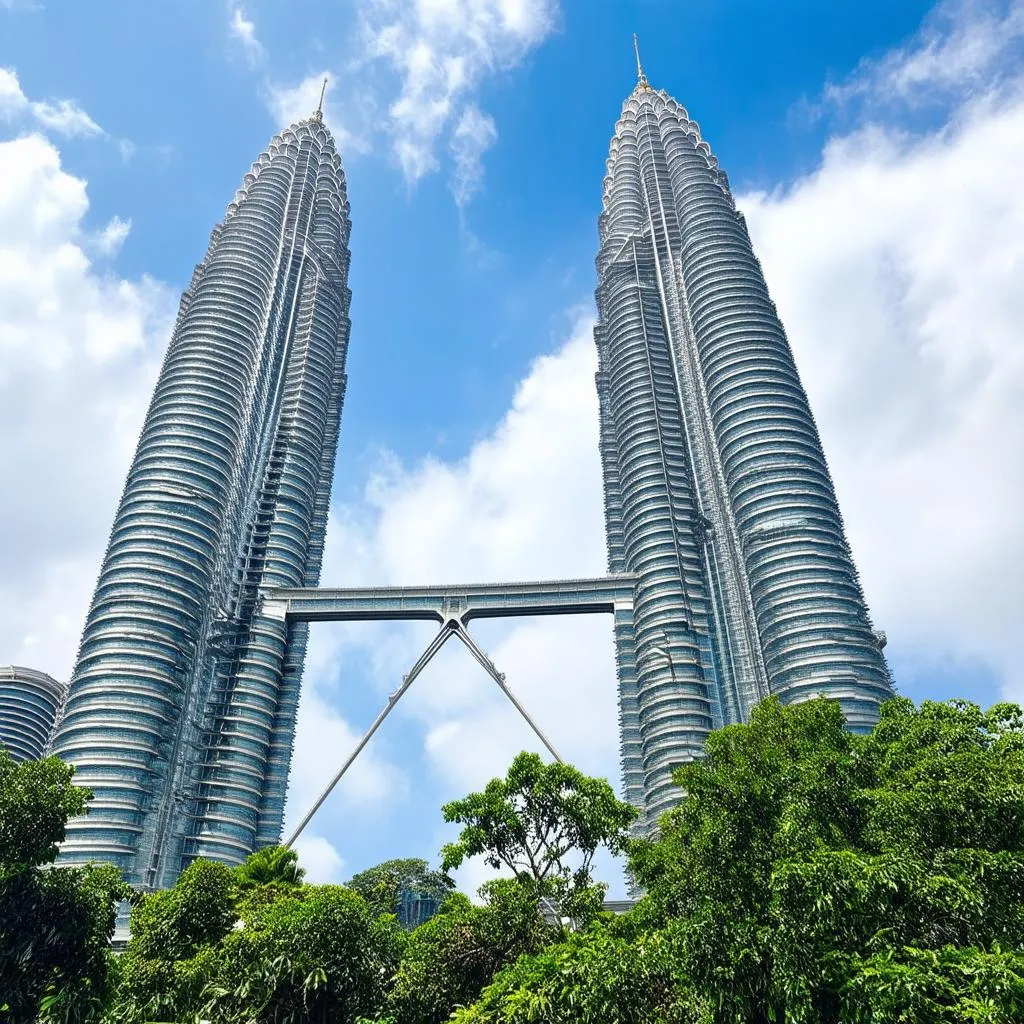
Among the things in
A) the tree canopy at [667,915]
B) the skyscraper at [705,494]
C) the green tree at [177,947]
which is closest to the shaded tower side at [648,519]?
the skyscraper at [705,494]

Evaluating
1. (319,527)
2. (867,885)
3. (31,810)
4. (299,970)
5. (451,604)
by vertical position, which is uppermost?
(319,527)

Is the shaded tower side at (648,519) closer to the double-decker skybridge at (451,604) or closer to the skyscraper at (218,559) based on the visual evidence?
the double-decker skybridge at (451,604)

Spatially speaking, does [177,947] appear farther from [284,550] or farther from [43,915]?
[284,550]

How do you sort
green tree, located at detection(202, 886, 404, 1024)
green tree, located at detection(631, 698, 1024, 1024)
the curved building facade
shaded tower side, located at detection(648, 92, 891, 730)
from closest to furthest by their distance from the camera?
1. green tree, located at detection(631, 698, 1024, 1024)
2. green tree, located at detection(202, 886, 404, 1024)
3. shaded tower side, located at detection(648, 92, 891, 730)
4. the curved building facade

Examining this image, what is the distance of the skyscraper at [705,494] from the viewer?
304ft

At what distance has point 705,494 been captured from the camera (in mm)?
113312

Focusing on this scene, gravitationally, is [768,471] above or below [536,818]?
above

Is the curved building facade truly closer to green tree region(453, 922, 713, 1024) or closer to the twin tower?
the twin tower

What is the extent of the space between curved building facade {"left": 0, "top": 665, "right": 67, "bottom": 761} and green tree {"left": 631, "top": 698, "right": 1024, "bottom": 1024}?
151634 millimetres

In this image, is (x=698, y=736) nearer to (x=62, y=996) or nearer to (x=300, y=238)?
(x=62, y=996)

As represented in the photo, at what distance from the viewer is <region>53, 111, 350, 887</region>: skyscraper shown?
89438mm

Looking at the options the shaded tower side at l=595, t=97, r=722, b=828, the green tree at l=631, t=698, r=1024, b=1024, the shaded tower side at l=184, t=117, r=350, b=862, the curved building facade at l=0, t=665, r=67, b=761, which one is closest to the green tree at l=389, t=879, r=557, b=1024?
the green tree at l=631, t=698, r=1024, b=1024

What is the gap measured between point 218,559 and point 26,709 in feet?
254

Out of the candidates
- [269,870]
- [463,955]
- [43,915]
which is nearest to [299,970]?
[463,955]
